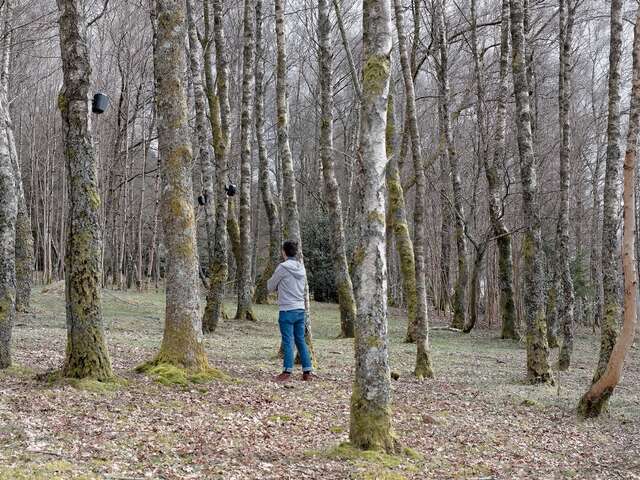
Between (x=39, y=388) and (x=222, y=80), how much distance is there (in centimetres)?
1186

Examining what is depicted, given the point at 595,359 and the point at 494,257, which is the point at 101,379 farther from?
the point at 494,257

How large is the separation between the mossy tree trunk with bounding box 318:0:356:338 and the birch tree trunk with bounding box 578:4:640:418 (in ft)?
17.8

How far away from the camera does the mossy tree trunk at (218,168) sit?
A: 13946mm

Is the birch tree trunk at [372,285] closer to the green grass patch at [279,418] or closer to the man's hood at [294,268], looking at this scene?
the green grass patch at [279,418]

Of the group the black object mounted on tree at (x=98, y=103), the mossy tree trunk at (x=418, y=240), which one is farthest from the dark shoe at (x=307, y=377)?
the black object mounted on tree at (x=98, y=103)

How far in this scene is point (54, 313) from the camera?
1595 centimetres

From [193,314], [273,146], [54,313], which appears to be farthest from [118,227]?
[193,314]

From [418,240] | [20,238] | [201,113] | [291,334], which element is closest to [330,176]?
[201,113]

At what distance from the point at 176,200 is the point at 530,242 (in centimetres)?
644

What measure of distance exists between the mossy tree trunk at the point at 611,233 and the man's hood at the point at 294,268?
4.27 meters

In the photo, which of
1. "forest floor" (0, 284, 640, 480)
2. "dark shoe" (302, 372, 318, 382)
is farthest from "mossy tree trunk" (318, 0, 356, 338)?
"dark shoe" (302, 372, 318, 382)

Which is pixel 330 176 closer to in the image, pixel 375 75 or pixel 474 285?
pixel 474 285

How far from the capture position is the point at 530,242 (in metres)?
11.5

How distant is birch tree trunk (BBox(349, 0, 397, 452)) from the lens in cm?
549
